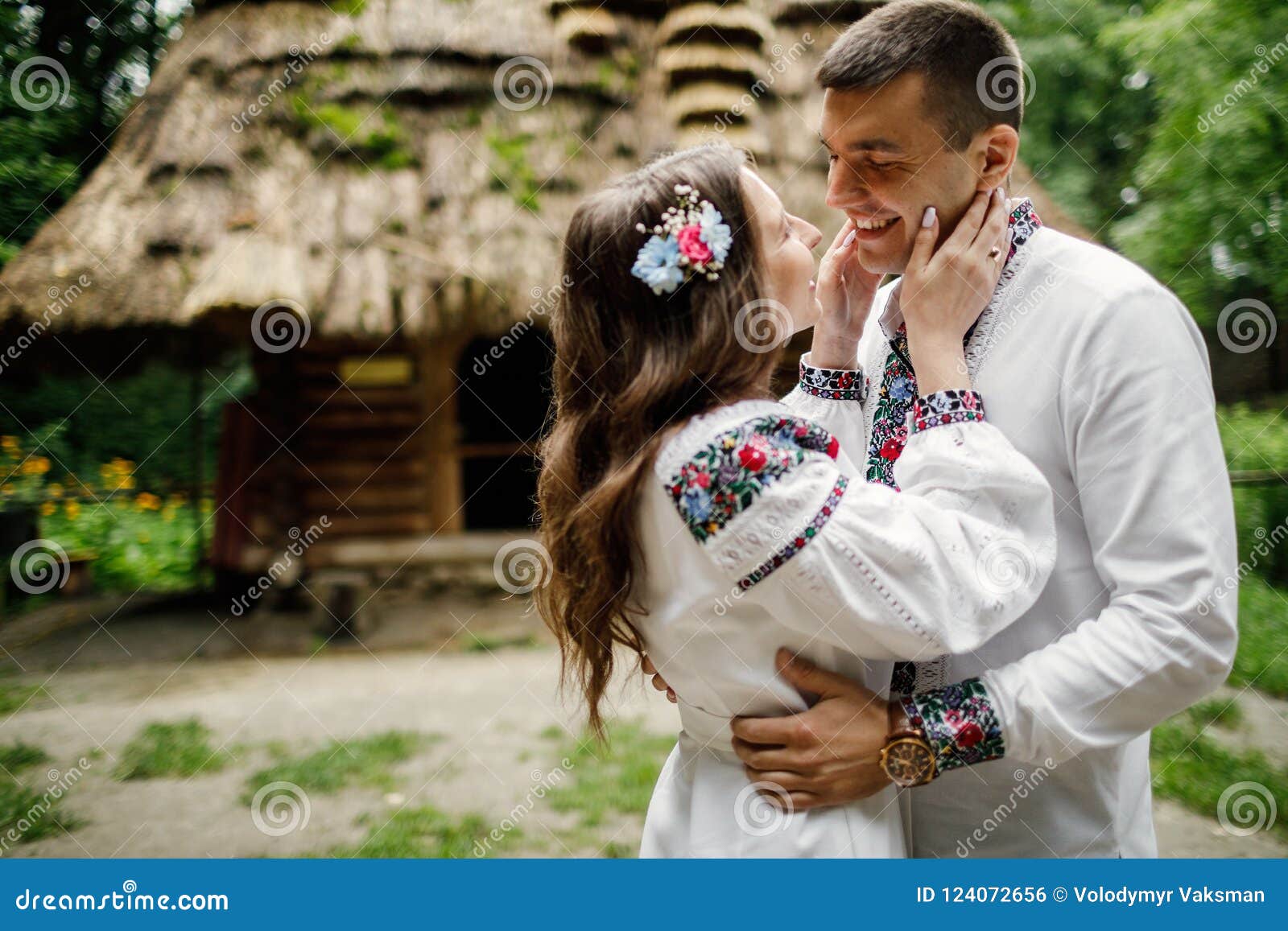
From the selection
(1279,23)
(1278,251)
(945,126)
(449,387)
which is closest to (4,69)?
(449,387)

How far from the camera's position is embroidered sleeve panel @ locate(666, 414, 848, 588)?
3.88 feet

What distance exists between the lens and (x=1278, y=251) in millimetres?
6004

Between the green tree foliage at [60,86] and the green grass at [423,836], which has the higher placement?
the green tree foliage at [60,86]

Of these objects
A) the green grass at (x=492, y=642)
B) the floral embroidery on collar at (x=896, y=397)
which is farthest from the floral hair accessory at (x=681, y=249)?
the green grass at (x=492, y=642)

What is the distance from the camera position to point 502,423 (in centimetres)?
914

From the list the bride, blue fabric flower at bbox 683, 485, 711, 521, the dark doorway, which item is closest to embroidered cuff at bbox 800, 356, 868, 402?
the bride

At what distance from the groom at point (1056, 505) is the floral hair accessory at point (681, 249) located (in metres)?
0.37

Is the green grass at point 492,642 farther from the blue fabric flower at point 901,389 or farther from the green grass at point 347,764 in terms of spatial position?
the blue fabric flower at point 901,389

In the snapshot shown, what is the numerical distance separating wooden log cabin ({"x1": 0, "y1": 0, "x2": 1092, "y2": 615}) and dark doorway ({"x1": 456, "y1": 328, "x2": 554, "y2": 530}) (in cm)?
213

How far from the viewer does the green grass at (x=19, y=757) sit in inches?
174

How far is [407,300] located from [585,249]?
482cm

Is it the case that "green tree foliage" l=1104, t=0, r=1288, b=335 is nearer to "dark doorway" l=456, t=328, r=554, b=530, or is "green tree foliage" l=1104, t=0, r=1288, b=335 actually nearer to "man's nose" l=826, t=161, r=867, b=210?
"man's nose" l=826, t=161, r=867, b=210

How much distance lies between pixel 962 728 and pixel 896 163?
2.90 ft

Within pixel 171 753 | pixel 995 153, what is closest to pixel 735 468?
pixel 995 153
